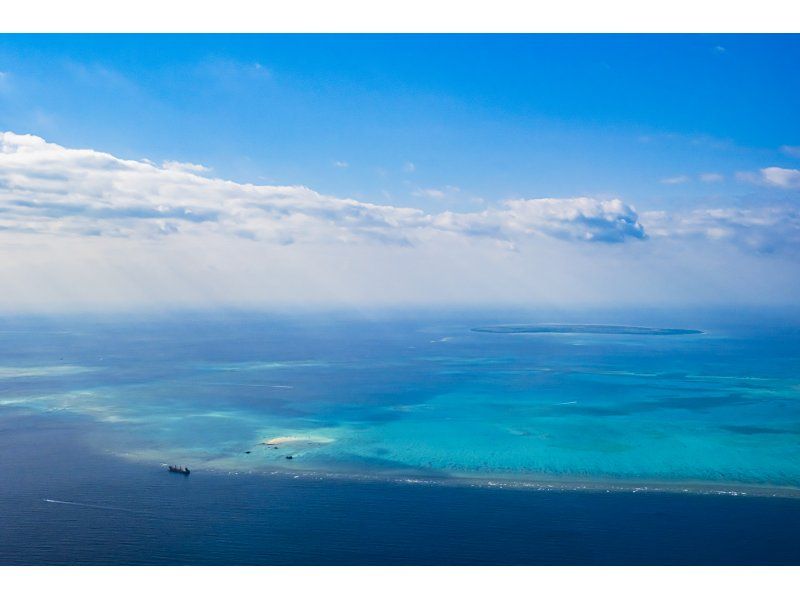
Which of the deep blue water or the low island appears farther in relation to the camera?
the low island

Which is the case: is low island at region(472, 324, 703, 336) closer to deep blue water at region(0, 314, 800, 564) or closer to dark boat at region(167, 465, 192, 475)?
deep blue water at region(0, 314, 800, 564)

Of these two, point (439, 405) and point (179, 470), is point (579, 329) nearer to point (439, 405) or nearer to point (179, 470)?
point (439, 405)

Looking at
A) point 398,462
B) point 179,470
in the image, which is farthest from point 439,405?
point 179,470

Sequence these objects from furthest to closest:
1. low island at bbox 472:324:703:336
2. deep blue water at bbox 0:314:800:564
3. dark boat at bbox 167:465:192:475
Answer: low island at bbox 472:324:703:336, dark boat at bbox 167:465:192:475, deep blue water at bbox 0:314:800:564

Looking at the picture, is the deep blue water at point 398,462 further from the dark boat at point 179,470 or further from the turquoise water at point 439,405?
the dark boat at point 179,470

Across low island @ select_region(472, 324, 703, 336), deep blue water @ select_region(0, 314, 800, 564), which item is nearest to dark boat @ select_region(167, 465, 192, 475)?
deep blue water @ select_region(0, 314, 800, 564)

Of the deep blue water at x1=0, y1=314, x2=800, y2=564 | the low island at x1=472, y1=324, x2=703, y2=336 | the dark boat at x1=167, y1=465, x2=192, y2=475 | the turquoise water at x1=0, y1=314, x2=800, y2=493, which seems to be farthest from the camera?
the low island at x1=472, y1=324, x2=703, y2=336

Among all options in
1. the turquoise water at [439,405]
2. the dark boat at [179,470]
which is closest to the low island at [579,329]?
the turquoise water at [439,405]

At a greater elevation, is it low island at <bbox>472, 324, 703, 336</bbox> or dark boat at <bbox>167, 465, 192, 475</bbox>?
low island at <bbox>472, 324, 703, 336</bbox>
